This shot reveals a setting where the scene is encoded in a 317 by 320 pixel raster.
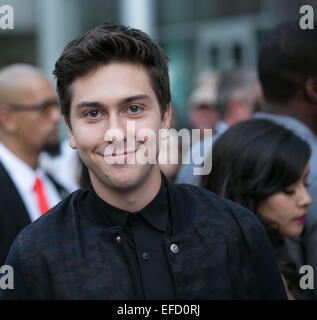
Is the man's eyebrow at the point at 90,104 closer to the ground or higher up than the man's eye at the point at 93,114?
higher up

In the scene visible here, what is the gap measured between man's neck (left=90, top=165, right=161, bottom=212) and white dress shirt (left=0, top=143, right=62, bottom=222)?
1794 mm

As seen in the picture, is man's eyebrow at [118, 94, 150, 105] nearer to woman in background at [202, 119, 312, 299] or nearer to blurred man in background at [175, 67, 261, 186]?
woman in background at [202, 119, 312, 299]

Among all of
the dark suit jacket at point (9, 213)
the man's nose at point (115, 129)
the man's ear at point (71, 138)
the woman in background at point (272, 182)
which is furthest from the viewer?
the dark suit jacket at point (9, 213)

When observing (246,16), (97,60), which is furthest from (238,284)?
(246,16)

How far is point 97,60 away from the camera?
5.79 ft

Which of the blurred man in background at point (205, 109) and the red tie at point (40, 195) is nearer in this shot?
the red tie at point (40, 195)

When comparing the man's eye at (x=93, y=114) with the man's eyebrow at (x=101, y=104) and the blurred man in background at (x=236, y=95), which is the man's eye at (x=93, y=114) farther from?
the blurred man in background at (x=236, y=95)

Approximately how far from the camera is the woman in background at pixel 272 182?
8.36 ft

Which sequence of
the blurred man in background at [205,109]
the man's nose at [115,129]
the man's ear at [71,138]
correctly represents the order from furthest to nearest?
the blurred man in background at [205,109], the man's ear at [71,138], the man's nose at [115,129]

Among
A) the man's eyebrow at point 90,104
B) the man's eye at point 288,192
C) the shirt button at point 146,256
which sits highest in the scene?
the man's eyebrow at point 90,104

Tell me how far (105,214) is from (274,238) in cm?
102

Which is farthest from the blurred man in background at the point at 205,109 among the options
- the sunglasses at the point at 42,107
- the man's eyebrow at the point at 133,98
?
the man's eyebrow at the point at 133,98

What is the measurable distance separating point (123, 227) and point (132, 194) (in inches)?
4.1
